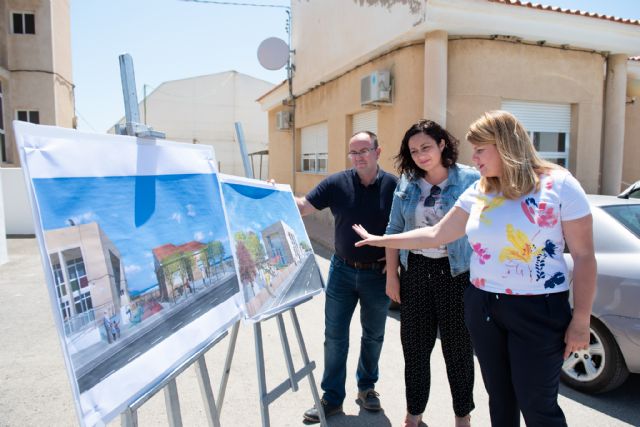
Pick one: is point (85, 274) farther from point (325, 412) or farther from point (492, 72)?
point (492, 72)

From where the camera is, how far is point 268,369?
384cm

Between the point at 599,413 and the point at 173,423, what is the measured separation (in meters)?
2.96

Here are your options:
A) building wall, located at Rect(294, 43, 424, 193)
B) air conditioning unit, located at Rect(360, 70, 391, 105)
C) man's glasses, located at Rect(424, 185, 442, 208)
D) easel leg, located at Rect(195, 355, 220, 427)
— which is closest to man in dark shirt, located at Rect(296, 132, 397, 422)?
man's glasses, located at Rect(424, 185, 442, 208)

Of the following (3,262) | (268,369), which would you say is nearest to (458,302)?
(268,369)

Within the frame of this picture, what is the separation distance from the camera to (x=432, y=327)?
2.68 meters

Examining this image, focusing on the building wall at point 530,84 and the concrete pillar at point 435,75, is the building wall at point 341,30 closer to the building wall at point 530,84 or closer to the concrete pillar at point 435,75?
the concrete pillar at point 435,75

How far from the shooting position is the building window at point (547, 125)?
875 centimetres

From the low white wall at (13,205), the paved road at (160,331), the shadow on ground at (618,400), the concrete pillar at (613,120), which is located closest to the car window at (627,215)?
the shadow on ground at (618,400)

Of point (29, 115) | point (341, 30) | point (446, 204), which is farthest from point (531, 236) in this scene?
point (29, 115)

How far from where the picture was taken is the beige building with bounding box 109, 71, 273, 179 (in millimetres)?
29922

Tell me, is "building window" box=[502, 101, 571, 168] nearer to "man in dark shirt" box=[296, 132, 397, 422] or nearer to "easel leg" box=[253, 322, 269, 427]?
"man in dark shirt" box=[296, 132, 397, 422]

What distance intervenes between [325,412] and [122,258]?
2.02 m

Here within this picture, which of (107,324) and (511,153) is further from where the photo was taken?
(511,153)

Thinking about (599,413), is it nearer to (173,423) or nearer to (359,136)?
(359,136)
